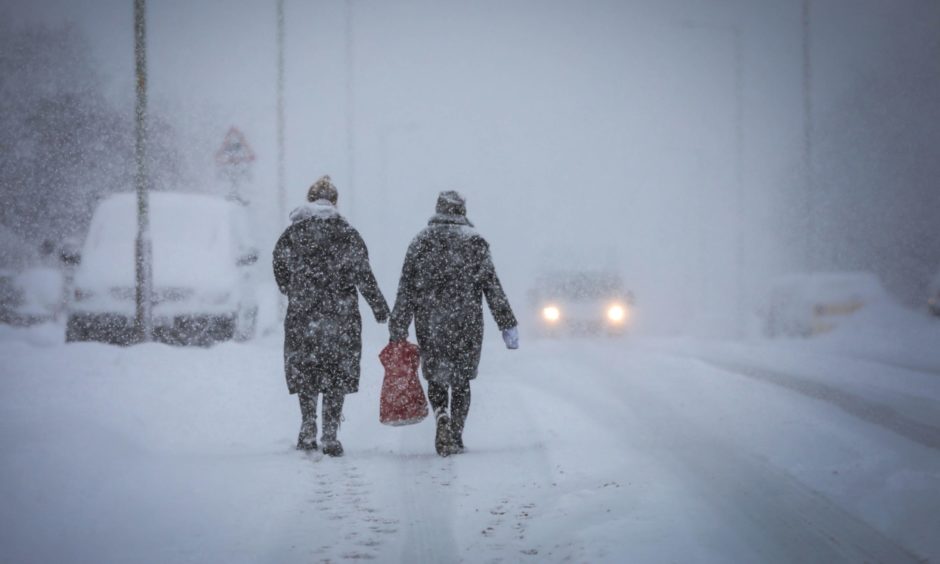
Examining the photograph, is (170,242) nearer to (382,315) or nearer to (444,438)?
(382,315)

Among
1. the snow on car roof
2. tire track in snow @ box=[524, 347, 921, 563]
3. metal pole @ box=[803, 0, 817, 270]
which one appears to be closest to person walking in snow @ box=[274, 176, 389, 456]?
tire track in snow @ box=[524, 347, 921, 563]

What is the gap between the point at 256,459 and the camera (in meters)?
6.79

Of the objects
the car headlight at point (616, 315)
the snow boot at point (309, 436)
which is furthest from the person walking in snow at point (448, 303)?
the car headlight at point (616, 315)

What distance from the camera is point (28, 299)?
22.0 meters

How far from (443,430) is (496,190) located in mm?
61434

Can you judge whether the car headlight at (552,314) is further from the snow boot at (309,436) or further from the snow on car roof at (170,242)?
the snow boot at (309,436)

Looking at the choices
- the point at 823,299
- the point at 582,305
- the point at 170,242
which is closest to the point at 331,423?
the point at 170,242

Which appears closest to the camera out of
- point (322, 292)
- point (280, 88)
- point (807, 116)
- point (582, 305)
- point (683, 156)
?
point (322, 292)

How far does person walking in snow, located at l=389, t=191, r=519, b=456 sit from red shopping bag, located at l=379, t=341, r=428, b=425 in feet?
0.32

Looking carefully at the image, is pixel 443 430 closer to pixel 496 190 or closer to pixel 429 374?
pixel 429 374

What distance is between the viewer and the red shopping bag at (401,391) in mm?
7145

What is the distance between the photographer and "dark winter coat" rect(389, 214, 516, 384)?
7.12m

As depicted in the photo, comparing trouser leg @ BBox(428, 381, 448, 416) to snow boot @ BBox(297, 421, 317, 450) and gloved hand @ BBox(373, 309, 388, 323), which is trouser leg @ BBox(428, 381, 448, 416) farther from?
snow boot @ BBox(297, 421, 317, 450)

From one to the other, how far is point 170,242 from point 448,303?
808cm
